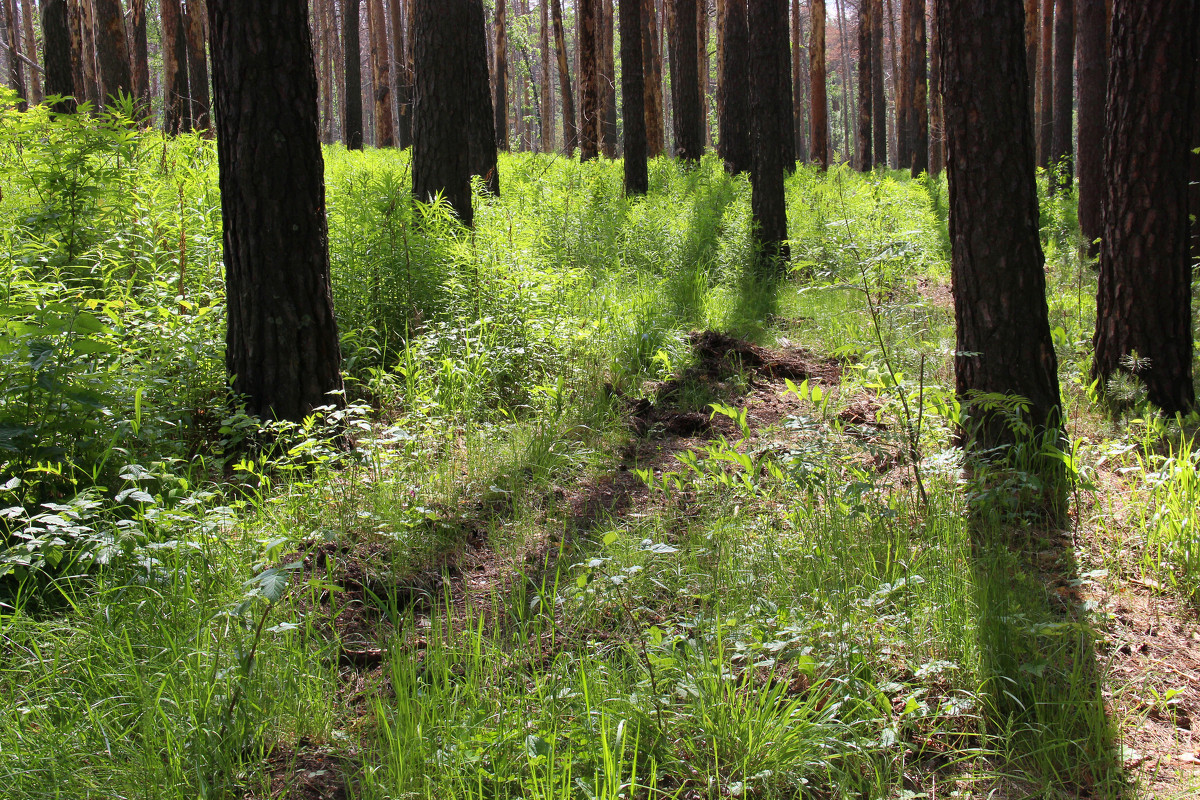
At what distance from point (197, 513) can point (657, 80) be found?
753 inches

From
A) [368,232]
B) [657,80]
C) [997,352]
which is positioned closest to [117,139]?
[368,232]

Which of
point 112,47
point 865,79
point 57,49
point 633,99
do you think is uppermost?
point 865,79

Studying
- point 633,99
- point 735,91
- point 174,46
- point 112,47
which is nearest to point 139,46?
point 174,46

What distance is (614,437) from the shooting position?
191 inches

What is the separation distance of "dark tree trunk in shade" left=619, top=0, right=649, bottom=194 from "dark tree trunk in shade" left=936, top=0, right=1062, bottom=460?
28.6ft

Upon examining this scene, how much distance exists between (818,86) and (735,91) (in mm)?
9496

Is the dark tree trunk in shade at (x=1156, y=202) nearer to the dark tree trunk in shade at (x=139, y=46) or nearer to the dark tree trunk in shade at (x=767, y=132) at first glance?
the dark tree trunk in shade at (x=767, y=132)

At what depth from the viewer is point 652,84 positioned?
64.2 feet

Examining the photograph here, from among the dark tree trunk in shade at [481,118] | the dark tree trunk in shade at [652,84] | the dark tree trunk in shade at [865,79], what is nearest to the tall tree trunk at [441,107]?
the dark tree trunk in shade at [481,118]

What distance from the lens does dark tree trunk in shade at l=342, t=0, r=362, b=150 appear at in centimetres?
1961

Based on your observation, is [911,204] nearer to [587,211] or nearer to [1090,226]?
[1090,226]

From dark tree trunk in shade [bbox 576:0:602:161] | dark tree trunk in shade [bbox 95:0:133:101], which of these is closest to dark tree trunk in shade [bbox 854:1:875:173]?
dark tree trunk in shade [bbox 576:0:602:161]

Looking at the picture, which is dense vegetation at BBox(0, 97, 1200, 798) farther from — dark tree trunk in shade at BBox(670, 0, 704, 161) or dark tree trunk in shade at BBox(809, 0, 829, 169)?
dark tree trunk in shade at BBox(809, 0, 829, 169)

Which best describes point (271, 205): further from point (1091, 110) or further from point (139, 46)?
point (139, 46)
